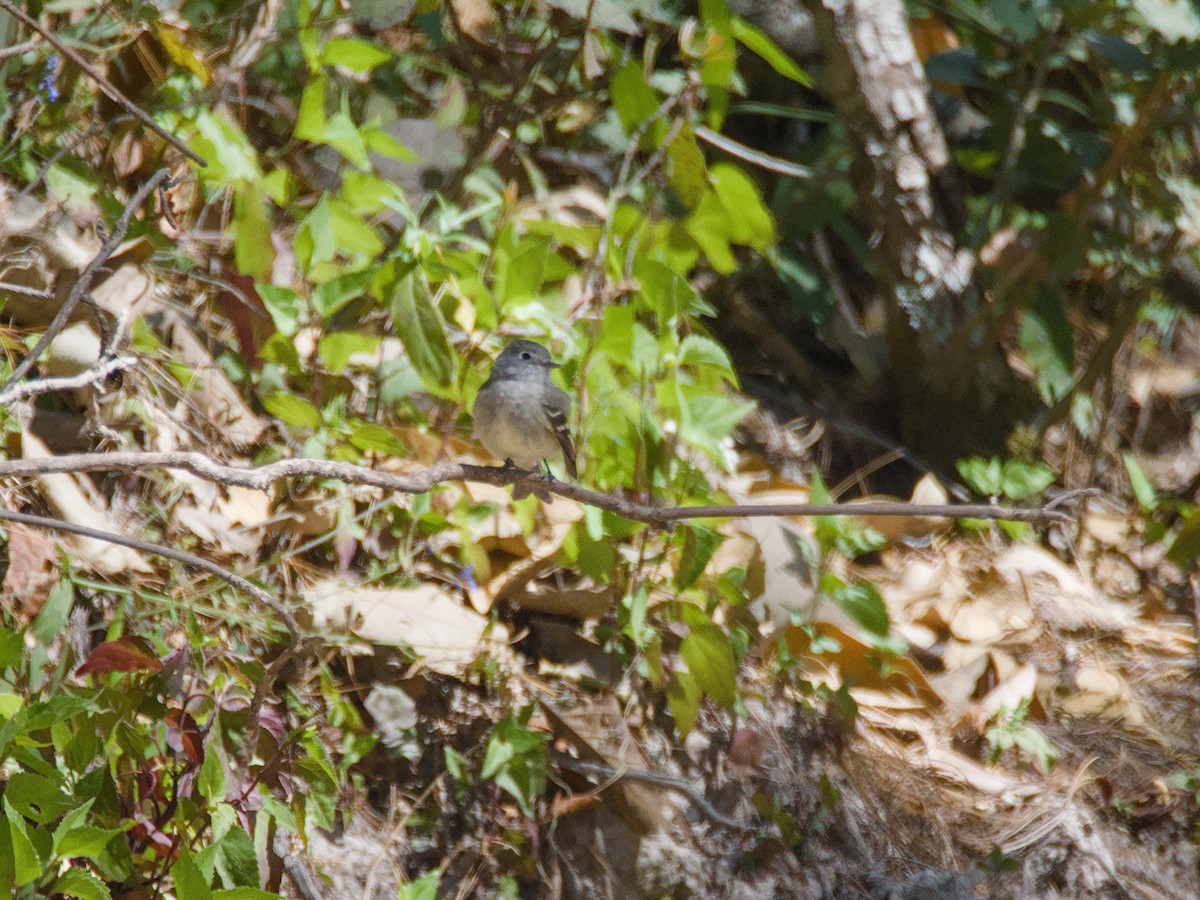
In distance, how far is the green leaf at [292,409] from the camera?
3.31 metres

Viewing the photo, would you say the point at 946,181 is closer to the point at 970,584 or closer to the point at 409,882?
the point at 970,584

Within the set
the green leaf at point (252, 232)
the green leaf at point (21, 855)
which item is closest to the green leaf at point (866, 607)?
the green leaf at point (252, 232)

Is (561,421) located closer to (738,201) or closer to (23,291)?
(738,201)

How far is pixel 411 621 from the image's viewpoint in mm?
3512

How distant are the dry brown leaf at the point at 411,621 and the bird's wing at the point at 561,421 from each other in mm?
552

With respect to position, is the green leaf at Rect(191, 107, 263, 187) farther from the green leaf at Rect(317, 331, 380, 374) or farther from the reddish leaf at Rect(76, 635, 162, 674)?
the reddish leaf at Rect(76, 635, 162, 674)

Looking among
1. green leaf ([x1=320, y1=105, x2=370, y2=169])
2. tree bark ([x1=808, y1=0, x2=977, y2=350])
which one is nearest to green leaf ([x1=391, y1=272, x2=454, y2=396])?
green leaf ([x1=320, y1=105, x2=370, y2=169])

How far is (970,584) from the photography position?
4.58 metres

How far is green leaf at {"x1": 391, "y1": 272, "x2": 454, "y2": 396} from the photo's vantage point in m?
3.09

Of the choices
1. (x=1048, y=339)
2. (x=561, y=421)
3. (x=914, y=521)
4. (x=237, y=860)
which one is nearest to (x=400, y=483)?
(x=237, y=860)

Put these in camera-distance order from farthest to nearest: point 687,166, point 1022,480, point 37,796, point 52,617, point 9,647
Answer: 1. point 1022,480
2. point 687,166
3. point 52,617
4. point 9,647
5. point 37,796

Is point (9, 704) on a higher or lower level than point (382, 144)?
lower

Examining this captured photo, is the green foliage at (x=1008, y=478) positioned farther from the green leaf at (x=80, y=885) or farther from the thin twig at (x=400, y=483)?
the green leaf at (x=80, y=885)

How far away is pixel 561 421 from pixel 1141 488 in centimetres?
296
